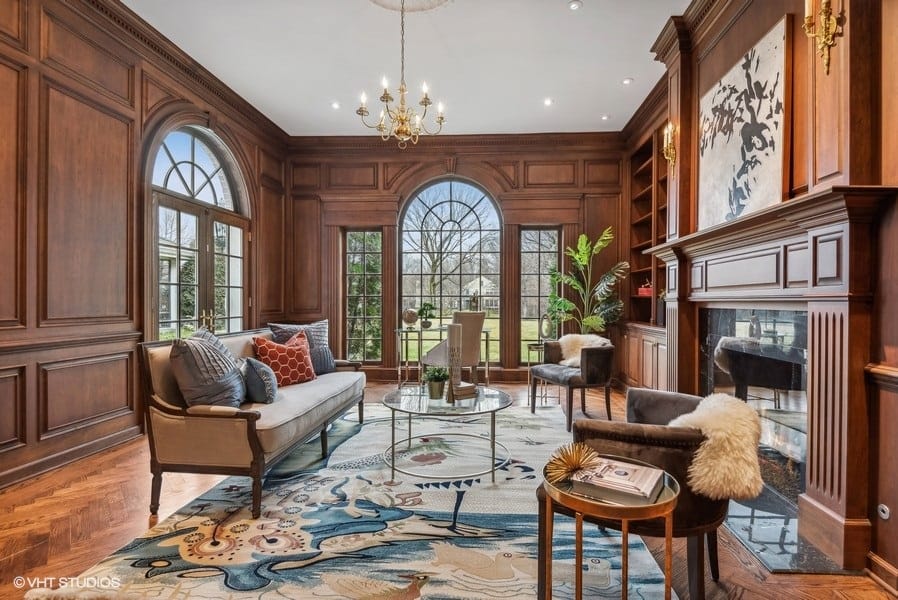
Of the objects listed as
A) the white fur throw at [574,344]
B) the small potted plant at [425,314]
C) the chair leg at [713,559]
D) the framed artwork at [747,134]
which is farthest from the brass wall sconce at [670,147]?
the small potted plant at [425,314]

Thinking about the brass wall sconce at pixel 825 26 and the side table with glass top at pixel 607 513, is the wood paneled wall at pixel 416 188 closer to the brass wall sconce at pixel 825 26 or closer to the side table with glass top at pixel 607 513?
the brass wall sconce at pixel 825 26

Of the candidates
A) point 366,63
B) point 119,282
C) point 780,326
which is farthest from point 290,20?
point 780,326

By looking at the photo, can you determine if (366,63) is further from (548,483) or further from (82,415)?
(548,483)

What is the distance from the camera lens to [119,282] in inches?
138

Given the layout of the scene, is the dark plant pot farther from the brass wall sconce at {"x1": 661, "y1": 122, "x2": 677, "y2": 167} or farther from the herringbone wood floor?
the brass wall sconce at {"x1": 661, "y1": 122, "x2": 677, "y2": 167}

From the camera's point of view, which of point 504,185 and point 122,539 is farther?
point 504,185

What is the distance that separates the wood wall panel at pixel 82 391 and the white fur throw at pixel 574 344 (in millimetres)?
3810

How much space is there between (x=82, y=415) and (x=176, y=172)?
2.24 meters

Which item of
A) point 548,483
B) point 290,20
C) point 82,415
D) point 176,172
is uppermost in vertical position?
point 290,20

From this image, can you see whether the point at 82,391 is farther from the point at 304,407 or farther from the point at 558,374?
the point at 558,374

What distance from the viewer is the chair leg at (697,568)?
5.26ft

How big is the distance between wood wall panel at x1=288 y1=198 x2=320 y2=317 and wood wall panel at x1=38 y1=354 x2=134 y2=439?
2.71 m

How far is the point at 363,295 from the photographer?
632 centimetres

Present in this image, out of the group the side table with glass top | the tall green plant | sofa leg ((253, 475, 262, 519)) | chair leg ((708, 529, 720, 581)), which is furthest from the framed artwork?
sofa leg ((253, 475, 262, 519))
